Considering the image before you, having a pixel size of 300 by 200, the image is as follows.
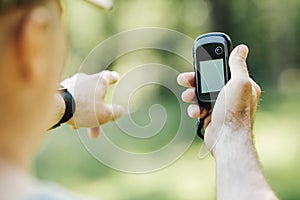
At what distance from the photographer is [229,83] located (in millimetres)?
1261

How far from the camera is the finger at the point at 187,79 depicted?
4.35 ft

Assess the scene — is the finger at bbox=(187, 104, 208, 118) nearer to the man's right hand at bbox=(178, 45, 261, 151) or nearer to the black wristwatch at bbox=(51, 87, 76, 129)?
the man's right hand at bbox=(178, 45, 261, 151)

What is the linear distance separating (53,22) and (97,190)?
515 centimetres

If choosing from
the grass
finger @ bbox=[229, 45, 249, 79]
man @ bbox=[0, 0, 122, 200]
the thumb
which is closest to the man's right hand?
finger @ bbox=[229, 45, 249, 79]

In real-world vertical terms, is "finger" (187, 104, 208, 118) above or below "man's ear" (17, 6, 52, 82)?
above

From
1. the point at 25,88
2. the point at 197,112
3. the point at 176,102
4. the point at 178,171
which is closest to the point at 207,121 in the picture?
the point at 197,112

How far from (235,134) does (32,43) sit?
0.70 m

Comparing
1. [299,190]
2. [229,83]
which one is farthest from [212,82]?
[299,190]

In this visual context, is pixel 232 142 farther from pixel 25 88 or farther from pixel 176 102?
pixel 176 102

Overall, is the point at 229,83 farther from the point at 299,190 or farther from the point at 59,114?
the point at 299,190

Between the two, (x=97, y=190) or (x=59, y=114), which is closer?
(x=59, y=114)

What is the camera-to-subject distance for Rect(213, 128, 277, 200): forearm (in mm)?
1130

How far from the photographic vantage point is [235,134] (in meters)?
1.22

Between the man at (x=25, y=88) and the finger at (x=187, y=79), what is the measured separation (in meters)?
0.74
